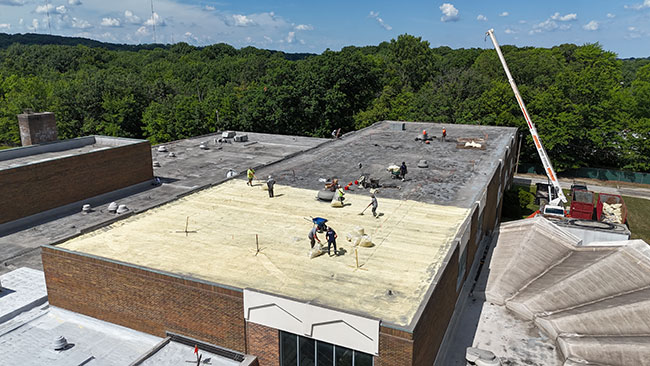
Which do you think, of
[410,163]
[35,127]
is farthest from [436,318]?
[35,127]

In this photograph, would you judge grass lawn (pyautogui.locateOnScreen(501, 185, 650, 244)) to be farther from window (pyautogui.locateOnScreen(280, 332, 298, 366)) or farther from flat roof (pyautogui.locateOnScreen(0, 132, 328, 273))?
window (pyautogui.locateOnScreen(280, 332, 298, 366))

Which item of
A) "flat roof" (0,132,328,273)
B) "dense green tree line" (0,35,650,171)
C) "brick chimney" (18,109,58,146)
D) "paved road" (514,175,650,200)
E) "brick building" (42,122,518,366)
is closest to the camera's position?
"brick building" (42,122,518,366)

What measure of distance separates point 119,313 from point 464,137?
42.2 meters

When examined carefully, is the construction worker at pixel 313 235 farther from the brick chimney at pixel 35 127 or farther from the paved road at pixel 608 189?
the paved road at pixel 608 189

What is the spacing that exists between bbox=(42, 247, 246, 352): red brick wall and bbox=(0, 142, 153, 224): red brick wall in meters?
18.7

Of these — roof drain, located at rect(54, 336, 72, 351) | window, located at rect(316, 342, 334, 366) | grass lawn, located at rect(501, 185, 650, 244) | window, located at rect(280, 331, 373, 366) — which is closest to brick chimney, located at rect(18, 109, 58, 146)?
roof drain, located at rect(54, 336, 72, 351)

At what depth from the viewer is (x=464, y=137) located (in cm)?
5197

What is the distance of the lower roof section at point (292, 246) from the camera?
57.5ft

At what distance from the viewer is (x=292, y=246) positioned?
21688mm

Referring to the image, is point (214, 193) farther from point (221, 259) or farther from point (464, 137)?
point (464, 137)

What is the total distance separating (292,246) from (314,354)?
615 cm

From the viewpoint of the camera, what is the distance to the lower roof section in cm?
1753

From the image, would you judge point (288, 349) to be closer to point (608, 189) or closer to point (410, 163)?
point (410, 163)

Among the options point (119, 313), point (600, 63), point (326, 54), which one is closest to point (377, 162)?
point (119, 313)
